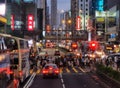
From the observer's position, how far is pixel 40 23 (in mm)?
187750

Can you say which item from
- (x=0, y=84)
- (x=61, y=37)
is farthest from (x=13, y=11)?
(x=0, y=84)

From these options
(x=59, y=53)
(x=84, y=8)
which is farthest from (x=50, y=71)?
(x=84, y=8)

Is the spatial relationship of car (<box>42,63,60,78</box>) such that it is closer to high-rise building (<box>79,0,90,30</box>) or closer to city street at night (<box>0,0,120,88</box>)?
city street at night (<box>0,0,120,88</box>)

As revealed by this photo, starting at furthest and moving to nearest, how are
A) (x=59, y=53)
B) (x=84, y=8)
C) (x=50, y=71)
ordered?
(x=84, y=8) < (x=59, y=53) < (x=50, y=71)

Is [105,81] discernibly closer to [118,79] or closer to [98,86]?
[98,86]

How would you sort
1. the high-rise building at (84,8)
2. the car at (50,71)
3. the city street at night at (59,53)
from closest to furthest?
the city street at night at (59,53)
the car at (50,71)
the high-rise building at (84,8)

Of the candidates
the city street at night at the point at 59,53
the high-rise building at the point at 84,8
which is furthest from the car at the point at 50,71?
the high-rise building at the point at 84,8

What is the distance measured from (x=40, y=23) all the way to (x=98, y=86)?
15585 centimetres

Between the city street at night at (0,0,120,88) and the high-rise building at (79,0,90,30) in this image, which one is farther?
the high-rise building at (79,0,90,30)

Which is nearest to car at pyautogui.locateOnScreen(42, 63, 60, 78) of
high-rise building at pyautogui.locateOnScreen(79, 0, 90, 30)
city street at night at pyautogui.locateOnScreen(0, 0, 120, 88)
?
city street at night at pyautogui.locateOnScreen(0, 0, 120, 88)

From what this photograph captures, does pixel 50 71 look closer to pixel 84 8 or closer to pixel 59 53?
pixel 59 53

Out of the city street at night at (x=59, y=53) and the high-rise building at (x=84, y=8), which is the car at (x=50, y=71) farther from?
the high-rise building at (x=84, y=8)

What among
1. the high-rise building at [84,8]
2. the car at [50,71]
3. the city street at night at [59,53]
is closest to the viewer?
the city street at night at [59,53]

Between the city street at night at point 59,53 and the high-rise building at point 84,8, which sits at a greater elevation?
the high-rise building at point 84,8
